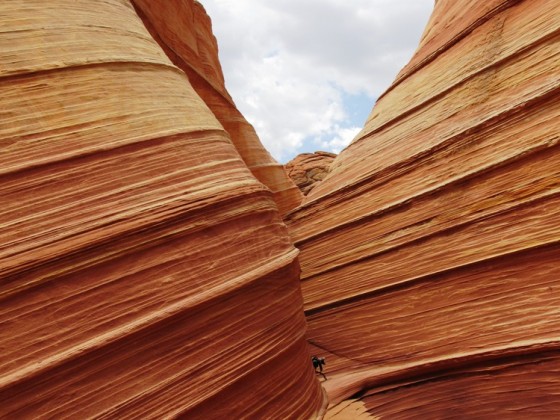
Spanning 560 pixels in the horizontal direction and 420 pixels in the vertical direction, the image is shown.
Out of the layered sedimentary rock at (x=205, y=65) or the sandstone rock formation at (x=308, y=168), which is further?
the sandstone rock formation at (x=308, y=168)

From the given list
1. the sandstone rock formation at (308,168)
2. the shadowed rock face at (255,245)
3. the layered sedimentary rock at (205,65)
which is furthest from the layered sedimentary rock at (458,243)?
the sandstone rock formation at (308,168)

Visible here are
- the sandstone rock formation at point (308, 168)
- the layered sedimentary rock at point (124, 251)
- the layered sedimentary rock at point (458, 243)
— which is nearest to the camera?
the layered sedimentary rock at point (124, 251)

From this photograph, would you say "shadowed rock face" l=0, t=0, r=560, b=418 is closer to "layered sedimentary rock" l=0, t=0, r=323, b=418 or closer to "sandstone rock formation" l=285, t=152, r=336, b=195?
"layered sedimentary rock" l=0, t=0, r=323, b=418

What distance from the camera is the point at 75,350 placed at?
99cm

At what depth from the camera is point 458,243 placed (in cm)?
164

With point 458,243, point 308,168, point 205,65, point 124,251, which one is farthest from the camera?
point 308,168

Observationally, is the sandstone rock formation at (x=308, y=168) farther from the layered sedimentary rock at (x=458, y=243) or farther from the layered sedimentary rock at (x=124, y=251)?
the layered sedimentary rock at (x=124, y=251)

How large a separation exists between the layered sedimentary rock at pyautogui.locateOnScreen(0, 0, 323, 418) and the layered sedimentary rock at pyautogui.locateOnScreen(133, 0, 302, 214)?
1659mm

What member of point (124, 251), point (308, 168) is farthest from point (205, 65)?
point (308, 168)

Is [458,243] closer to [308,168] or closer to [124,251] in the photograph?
[124,251]

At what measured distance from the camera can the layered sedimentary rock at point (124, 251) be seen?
998mm

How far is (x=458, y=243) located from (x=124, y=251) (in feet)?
3.72

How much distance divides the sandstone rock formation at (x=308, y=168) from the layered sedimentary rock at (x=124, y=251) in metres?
5.46

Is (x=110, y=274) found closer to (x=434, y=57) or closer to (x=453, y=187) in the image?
(x=453, y=187)
